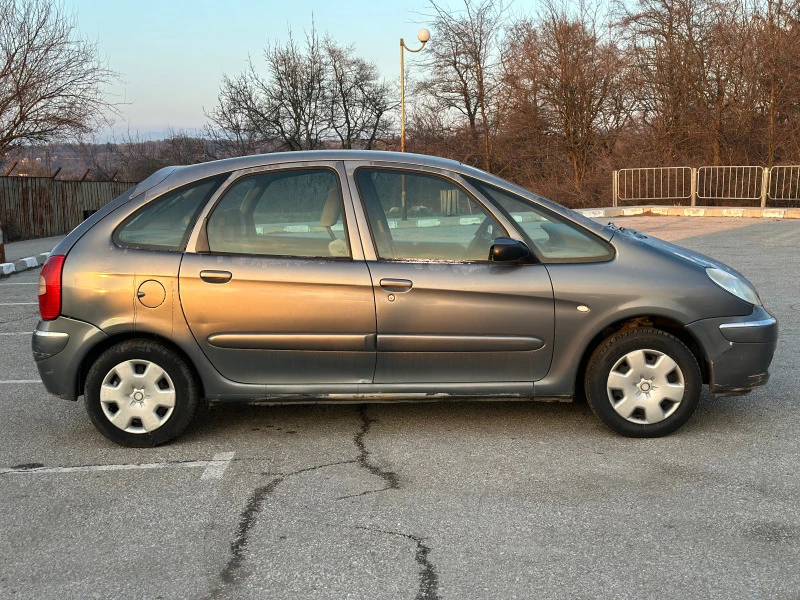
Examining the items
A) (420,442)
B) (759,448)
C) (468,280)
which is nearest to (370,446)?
(420,442)

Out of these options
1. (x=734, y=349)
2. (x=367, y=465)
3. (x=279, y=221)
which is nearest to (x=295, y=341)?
(x=279, y=221)

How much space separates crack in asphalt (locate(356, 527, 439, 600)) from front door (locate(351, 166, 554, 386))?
134cm

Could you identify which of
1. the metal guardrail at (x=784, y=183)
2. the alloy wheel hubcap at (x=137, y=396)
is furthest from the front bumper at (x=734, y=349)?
the metal guardrail at (x=784, y=183)

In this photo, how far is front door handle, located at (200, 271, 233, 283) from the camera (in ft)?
15.3

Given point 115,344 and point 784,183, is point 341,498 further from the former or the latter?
point 784,183

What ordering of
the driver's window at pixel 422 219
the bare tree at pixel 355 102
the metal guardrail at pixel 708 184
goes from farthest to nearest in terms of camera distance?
the bare tree at pixel 355 102
the metal guardrail at pixel 708 184
the driver's window at pixel 422 219

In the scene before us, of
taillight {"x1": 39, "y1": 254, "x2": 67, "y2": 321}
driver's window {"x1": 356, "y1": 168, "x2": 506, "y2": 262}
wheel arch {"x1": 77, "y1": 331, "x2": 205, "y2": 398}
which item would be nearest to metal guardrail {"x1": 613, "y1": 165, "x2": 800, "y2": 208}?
driver's window {"x1": 356, "y1": 168, "x2": 506, "y2": 262}

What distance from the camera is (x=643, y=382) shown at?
4676 mm

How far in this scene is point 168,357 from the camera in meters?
4.68

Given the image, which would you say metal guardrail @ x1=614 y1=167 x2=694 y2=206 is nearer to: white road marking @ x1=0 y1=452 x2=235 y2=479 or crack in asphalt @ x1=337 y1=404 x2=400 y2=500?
crack in asphalt @ x1=337 y1=404 x2=400 y2=500

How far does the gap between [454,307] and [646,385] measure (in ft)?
3.85

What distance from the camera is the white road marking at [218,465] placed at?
4297 millimetres

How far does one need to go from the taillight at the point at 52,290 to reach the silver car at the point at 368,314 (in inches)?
0.4

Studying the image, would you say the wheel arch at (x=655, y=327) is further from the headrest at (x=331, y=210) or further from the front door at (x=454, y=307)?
the headrest at (x=331, y=210)
